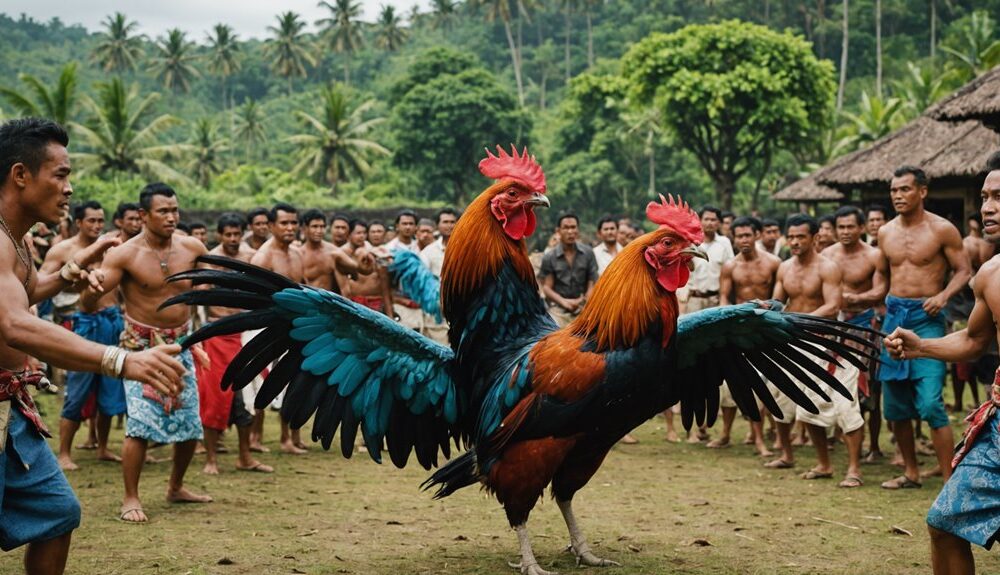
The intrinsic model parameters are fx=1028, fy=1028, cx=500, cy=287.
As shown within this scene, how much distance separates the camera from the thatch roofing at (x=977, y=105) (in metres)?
11.5

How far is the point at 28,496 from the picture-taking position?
12.3ft

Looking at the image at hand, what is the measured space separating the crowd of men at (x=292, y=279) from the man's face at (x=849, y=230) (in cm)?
1

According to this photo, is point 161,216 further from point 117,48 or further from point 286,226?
point 117,48

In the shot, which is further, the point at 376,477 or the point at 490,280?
the point at 376,477

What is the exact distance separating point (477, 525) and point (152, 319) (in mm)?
2516

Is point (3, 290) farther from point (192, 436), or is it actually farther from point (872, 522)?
point (872, 522)

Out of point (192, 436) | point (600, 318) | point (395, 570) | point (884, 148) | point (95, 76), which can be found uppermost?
point (95, 76)

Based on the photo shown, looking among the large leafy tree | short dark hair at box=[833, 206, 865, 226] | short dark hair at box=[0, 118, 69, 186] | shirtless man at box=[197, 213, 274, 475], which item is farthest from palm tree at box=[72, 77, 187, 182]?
short dark hair at box=[0, 118, 69, 186]

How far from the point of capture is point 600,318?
5.15 metres

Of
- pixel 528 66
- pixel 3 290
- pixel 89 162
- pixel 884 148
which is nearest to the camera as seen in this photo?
pixel 3 290

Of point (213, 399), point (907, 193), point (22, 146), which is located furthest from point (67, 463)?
point (907, 193)

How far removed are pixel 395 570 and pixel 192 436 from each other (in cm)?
190

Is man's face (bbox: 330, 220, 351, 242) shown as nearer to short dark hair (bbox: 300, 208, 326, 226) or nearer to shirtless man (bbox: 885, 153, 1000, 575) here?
short dark hair (bbox: 300, 208, 326, 226)

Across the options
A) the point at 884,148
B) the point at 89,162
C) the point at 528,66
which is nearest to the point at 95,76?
the point at 528,66
